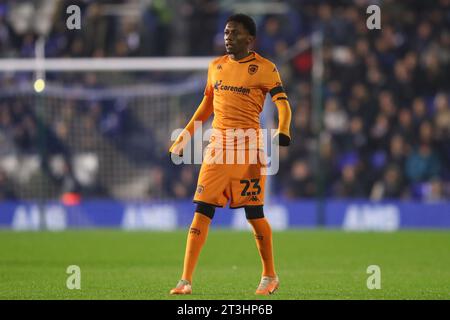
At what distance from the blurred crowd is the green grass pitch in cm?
178

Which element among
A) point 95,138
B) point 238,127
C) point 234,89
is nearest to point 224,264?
point 238,127

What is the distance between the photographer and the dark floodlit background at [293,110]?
66.1 feet

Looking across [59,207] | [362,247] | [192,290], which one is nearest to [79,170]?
[59,207]

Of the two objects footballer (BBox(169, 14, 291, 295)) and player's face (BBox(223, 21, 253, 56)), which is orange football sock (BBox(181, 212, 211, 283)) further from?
player's face (BBox(223, 21, 253, 56))

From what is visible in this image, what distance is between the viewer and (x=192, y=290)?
929cm

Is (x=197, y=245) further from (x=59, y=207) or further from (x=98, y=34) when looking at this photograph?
(x=98, y=34)

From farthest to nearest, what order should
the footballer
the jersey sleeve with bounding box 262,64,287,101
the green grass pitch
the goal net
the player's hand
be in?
the goal net < the green grass pitch < the jersey sleeve with bounding box 262,64,287,101 < the footballer < the player's hand

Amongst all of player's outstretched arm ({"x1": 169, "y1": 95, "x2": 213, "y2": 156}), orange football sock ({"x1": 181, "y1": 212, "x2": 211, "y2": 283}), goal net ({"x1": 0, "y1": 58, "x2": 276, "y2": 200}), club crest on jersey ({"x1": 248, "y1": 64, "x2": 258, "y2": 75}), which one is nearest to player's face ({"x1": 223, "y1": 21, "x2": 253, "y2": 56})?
club crest on jersey ({"x1": 248, "y1": 64, "x2": 258, "y2": 75})

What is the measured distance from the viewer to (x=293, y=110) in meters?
21.2

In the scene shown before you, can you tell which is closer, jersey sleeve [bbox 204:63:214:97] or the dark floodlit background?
jersey sleeve [bbox 204:63:214:97]

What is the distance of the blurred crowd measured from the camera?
65.8 feet

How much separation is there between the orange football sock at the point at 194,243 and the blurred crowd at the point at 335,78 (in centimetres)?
1106
